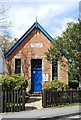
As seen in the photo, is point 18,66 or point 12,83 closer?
point 12,83

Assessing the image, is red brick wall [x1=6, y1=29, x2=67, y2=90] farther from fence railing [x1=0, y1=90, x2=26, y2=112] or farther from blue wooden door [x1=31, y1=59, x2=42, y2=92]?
fence railing [x1=0, y1=90, x2=26, y2=112]

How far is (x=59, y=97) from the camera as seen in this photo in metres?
→ 17.9

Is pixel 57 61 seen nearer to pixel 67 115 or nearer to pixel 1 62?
pixel 1 62

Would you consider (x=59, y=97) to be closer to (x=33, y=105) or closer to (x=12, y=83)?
(x=33, y=105)

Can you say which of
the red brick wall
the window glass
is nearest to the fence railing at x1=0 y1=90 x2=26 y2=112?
the red brick wall

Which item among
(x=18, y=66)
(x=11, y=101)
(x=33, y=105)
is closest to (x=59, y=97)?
(x=33, y=105)

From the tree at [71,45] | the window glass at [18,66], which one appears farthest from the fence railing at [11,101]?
the window glass at [18,66]

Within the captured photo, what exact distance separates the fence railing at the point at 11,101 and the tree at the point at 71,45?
25.3 feet

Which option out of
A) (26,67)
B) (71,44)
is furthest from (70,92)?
(26,67)

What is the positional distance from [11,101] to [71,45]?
27.2ft

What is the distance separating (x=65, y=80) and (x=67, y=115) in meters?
12.4

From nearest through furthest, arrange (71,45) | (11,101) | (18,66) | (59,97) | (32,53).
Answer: (11,101) → (59,97) → (71,45) → (32,53) → (18,66)

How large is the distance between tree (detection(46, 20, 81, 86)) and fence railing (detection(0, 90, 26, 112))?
7.70m

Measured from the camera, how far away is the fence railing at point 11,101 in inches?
579
